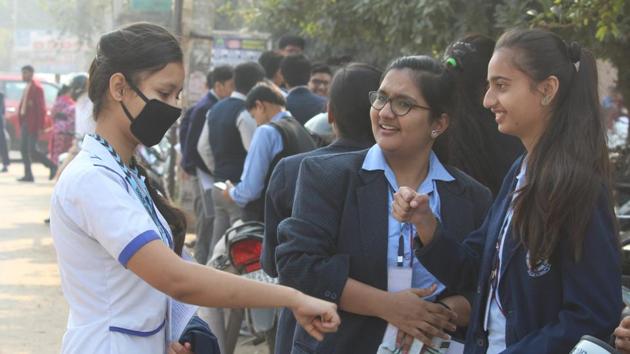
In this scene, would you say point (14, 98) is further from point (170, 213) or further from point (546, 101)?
point (546, 101)

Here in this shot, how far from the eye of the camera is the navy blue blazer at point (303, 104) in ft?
30.2

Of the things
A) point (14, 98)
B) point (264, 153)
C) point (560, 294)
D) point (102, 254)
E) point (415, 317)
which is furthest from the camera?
point (14, 98)

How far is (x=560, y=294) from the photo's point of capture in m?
3.33

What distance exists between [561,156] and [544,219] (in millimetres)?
201

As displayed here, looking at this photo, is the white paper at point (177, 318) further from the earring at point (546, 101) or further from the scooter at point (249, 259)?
the scooter at point (249, 259)

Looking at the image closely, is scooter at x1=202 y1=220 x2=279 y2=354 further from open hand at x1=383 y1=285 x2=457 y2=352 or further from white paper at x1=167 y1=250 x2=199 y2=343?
white paper at x1=167 y1=250 x2=199 y2=343

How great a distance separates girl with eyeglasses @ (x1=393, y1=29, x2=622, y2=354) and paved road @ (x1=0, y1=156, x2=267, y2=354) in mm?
4963

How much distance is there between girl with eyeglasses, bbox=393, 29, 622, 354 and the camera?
10.7 feet

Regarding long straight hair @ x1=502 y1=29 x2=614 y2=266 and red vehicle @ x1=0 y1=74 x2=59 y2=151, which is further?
red vehicle @ x1=0 y1=74 x2=59 y2=151

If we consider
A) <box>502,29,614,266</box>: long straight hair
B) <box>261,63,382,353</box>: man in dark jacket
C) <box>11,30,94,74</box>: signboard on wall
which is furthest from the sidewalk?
<box>11,30,94,74</box>: signboard on wall

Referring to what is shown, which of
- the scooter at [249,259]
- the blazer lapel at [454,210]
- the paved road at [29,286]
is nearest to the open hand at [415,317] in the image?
the blazer lapel at [454,210]

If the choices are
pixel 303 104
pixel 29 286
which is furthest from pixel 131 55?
pixel 29 286

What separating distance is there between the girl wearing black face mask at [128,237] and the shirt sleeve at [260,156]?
3.91m

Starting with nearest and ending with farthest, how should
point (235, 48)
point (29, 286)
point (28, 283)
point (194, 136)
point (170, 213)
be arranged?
1. point (170, 213)
2. point (194, 136)
3. point (29, 286)
4. point (28, 283)
5. point (235, 48)
